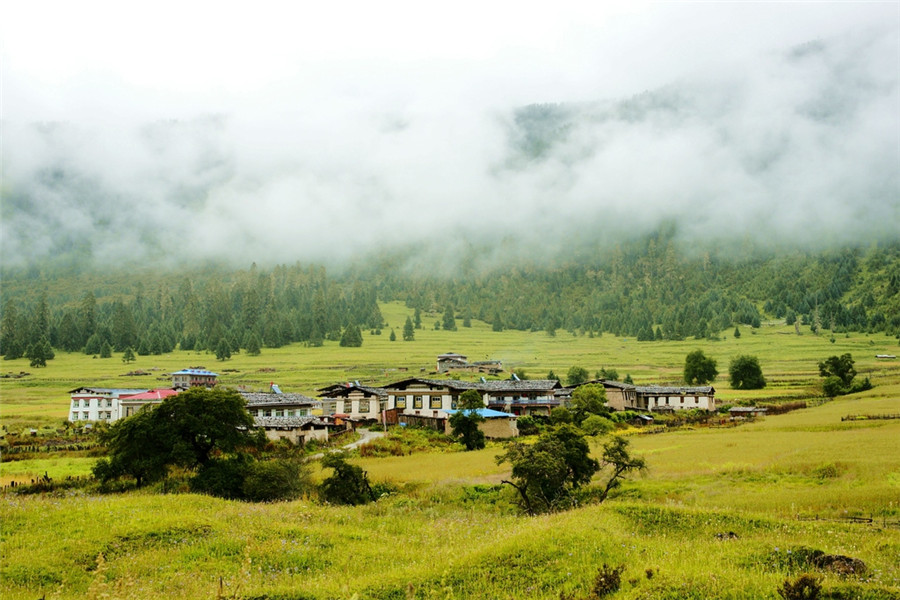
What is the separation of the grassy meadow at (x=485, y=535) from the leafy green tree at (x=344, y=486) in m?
1.52

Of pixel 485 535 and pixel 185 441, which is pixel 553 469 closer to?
pixel 485 535

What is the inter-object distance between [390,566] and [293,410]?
62.2 m

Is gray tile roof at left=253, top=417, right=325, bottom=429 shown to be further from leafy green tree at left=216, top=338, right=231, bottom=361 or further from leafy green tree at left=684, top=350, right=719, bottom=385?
leafy green tree at left=216, top=338, right=231, bottom=361

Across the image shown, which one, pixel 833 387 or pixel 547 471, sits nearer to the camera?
pixel 547 471

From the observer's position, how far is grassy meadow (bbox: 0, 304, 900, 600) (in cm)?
1284

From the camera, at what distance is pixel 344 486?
31859 millimetres

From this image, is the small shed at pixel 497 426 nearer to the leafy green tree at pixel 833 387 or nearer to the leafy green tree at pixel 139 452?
the leafy green tree at pixel 139 452

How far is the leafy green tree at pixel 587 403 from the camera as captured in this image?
2763 inches

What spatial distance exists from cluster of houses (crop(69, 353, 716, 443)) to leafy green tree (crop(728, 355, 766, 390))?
2728cm

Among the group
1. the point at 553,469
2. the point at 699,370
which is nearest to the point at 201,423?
the point at 553,469

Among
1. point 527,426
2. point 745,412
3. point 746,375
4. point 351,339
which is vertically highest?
point 351,339

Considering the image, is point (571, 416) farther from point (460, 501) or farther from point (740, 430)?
point (460, 501)

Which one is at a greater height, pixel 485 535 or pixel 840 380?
pixel 485 535

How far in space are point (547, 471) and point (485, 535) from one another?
10164mm
